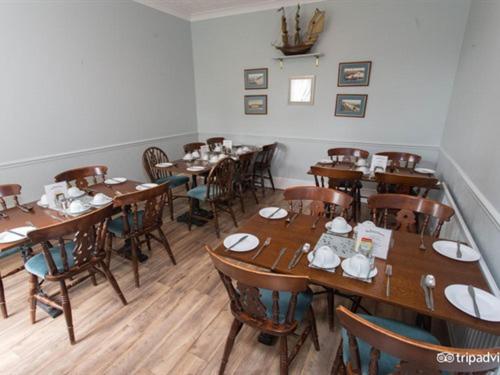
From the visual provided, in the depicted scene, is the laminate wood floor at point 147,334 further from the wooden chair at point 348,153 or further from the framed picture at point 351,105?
the framed picture at point 351,105

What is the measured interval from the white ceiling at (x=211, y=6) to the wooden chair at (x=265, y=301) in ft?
12.7

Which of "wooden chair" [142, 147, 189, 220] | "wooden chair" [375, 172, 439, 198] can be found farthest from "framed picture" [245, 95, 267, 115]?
"wooden chair" [375, 172, 439, 198]

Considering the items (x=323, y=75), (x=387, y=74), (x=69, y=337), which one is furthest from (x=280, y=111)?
(x=69, y=337)

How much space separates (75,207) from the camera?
75.3 inches

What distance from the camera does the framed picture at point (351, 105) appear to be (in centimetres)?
364

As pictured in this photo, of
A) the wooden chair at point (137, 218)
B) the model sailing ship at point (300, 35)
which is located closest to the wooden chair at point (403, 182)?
the wooden chair at point (137, 218)

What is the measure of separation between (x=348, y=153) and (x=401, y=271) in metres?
2.68

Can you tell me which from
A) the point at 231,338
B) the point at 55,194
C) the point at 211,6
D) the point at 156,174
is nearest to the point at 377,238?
the point at 231,338

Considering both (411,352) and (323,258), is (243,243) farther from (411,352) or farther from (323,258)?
(411,352)

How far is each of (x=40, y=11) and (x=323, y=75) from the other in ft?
10.9

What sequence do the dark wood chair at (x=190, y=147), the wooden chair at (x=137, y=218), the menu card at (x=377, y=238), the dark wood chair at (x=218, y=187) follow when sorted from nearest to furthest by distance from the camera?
1. the menu card at (x=377, y=238)
2. the wooden chair at (x=137, y=218)
3. the dark wood chair at (x=218, y=187)
4. the dark wood chair at (x=190, y=147)

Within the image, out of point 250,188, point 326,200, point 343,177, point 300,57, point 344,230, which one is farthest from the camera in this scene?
point 250,188

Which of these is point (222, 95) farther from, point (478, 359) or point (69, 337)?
point (478, 359)

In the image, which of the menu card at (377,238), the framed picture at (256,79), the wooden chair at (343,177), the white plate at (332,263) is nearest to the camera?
the white plate at (332,263)
